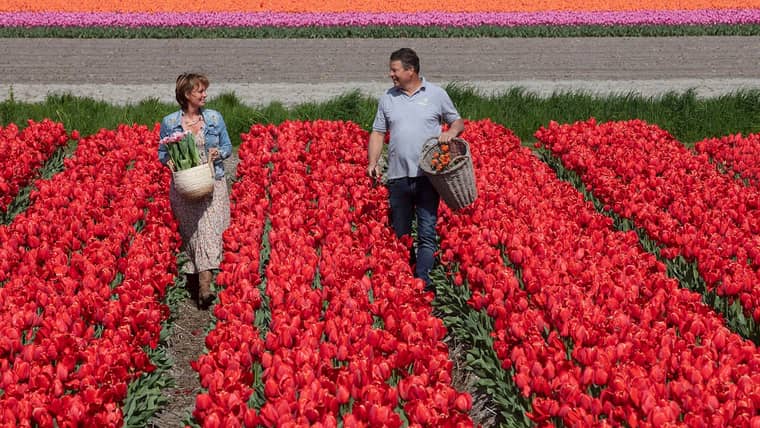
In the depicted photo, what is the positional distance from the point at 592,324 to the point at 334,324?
146 centimetres

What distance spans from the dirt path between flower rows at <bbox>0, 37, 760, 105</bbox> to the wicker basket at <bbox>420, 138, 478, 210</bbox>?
10317mm

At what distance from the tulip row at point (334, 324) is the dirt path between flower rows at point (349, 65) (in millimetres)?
9778

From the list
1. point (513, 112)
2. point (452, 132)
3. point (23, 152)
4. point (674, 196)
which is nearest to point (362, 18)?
point (513, 112)

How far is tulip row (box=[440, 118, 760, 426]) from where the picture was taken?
4020 mm

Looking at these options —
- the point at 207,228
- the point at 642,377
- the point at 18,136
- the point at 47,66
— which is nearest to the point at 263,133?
the point at 18,136

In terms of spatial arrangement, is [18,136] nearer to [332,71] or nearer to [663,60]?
[332,71]

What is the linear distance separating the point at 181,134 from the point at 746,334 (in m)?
4.22

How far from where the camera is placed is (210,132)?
6824 mm

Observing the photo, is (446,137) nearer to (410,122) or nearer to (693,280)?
(410,122)

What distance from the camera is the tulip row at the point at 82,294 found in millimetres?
4242

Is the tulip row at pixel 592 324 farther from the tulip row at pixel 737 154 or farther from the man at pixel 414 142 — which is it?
the tulip row at pixel 737 154

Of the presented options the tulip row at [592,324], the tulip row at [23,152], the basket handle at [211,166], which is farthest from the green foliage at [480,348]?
the tulip row at [23,152]

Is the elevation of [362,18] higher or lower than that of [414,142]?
lower

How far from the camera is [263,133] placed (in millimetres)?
10773
